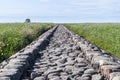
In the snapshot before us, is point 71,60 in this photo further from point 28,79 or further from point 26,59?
point 28,79

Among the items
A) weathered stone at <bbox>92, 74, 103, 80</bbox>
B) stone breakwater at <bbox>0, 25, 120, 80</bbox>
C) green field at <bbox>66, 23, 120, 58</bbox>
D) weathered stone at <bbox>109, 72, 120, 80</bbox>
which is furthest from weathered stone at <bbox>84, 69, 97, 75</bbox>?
green field at <bbox>66, 23, 120, 58</bbox>

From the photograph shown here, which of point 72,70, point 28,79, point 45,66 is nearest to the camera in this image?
point 28,79

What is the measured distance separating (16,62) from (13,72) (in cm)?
159

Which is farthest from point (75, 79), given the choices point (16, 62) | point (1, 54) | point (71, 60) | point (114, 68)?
point (1, 54)

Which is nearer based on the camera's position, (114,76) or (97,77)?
(114,76)

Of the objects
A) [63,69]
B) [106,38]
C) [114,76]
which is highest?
[114,76]

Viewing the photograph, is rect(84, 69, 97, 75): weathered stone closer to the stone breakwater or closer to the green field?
the stone breakwater

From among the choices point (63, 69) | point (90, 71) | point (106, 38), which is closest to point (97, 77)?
point (90, 71)

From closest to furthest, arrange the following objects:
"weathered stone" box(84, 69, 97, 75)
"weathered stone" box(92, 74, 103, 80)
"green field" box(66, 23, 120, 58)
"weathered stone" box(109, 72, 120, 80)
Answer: "weathered stone" box(109, 72, 120, 80), "weathered stone" box(92, 74, 103, 80), "weathered stone" box(84, 69, 97, 75), "green field" box(66, 23, 120, 58)

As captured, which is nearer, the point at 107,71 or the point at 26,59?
the point at 107,71

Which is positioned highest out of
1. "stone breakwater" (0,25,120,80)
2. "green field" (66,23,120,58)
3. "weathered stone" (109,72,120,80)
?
"weathered stone" (109,72,120,80)

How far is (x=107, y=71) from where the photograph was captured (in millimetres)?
8375

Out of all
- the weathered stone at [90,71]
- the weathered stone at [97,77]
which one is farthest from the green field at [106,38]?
the weathered stone at [97,77]

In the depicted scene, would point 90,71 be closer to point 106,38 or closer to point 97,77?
point 97,77
